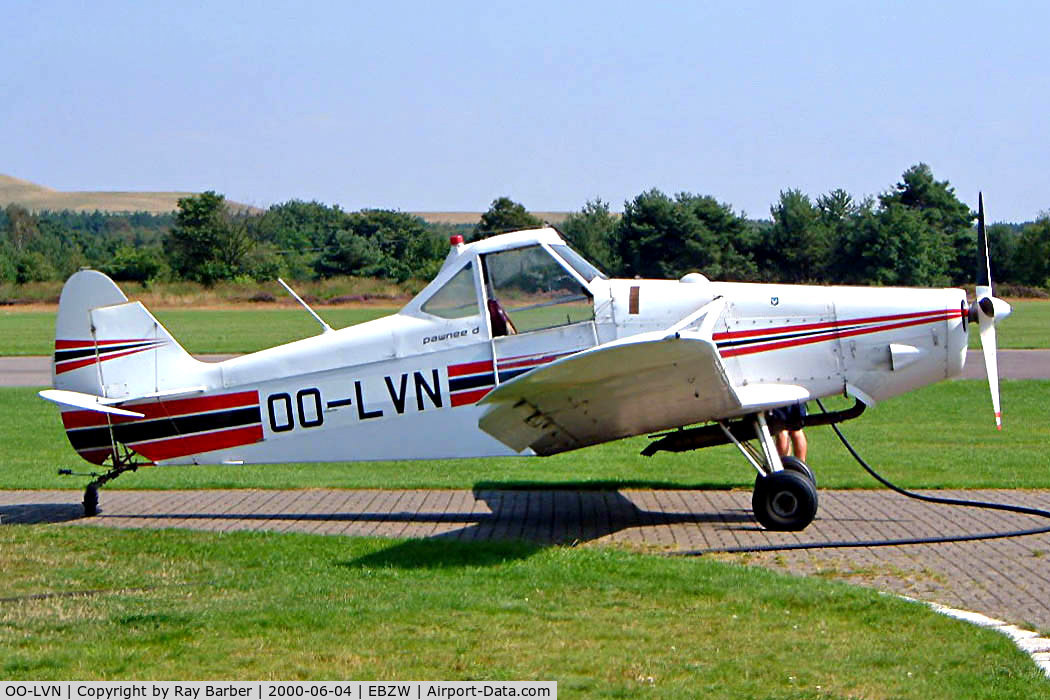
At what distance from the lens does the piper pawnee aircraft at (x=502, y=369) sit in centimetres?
982

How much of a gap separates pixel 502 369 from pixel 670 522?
6.53 ft

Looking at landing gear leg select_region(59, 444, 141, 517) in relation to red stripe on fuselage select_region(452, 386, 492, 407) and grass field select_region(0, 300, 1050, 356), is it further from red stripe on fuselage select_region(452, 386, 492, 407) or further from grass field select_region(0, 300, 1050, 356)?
grass field select_region(0, 300, 1050, 356)

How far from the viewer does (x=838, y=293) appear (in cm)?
1002

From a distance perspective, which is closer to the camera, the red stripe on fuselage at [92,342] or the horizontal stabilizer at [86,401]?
the horizontal stabilizer at [86,401]

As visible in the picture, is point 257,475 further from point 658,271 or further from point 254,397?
point 658,271

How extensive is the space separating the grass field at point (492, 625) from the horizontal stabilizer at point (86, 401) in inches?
70.2

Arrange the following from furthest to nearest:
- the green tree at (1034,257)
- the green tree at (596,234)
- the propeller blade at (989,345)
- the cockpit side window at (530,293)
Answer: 1. the green tree at (1034,257)
2. the green tree at (596,234)
3. the cockpit side window at (530,293)
4. the propeller blade at (989,345)

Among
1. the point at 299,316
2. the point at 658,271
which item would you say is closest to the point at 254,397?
the point at 658,271

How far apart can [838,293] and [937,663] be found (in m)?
4.71

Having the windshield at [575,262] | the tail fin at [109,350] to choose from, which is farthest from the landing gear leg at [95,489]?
the windshield at [575,262]

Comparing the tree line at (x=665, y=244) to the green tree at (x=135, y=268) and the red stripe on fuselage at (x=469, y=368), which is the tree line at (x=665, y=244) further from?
the red stripe on fuselage at (x=469, y=368)

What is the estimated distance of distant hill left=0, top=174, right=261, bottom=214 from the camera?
18300cm

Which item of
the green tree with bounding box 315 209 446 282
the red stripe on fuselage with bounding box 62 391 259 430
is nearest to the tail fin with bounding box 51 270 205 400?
the red stripe on fuselage with bounding box 62 391 259 430

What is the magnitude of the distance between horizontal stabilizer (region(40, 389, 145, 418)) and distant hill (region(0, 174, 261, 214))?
176 metres
